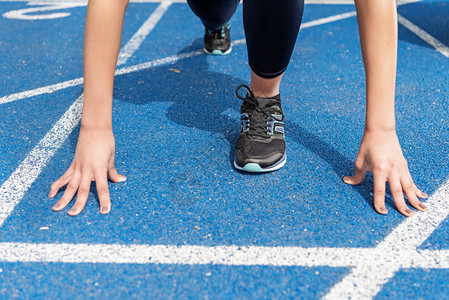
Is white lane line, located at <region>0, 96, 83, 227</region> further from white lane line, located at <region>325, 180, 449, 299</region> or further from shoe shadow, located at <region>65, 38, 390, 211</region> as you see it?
white lane line, located at <region>325, 180, 449, 299</region>

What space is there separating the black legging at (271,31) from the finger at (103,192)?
0.90 metres

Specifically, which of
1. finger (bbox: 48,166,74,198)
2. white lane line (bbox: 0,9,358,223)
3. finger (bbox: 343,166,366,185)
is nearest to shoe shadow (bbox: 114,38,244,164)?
white lane line (bbox: 0,9,358,223)

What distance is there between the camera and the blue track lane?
1530mm

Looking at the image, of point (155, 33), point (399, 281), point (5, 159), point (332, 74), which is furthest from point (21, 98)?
point (399, 281)

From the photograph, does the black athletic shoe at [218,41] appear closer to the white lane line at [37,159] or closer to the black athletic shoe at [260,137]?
the white lane line at [37,159]

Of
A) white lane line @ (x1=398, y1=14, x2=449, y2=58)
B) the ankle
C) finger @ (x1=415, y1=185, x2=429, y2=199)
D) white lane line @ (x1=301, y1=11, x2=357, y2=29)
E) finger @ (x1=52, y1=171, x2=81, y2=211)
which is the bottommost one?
white lane line @ (x1=398, y1=14, x2=449, y2=58)

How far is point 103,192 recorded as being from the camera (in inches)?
72.8

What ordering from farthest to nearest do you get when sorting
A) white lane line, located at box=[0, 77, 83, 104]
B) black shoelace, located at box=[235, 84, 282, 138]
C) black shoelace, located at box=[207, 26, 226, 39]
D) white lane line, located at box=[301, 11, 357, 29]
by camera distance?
white lane line, located at box=[301, 11, 357, 29] → black shoelace, located at box=[207, 26, 226, 39] → white lane line, located at box=[0, 77, 83, 104] → black shoelace, located at box=[235, 84, 282, 138]

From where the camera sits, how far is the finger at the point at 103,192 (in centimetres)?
183

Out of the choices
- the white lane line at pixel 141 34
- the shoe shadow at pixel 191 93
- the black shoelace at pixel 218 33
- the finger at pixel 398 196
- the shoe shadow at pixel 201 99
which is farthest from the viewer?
the white lane line at pixel 141 34

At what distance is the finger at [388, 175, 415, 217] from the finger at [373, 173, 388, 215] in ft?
0.13

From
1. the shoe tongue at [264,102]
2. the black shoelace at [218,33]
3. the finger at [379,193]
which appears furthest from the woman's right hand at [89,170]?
the black shoelace at [218,33]

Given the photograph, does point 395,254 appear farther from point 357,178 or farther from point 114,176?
point 114,176

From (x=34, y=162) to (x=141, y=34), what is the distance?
225 cm
